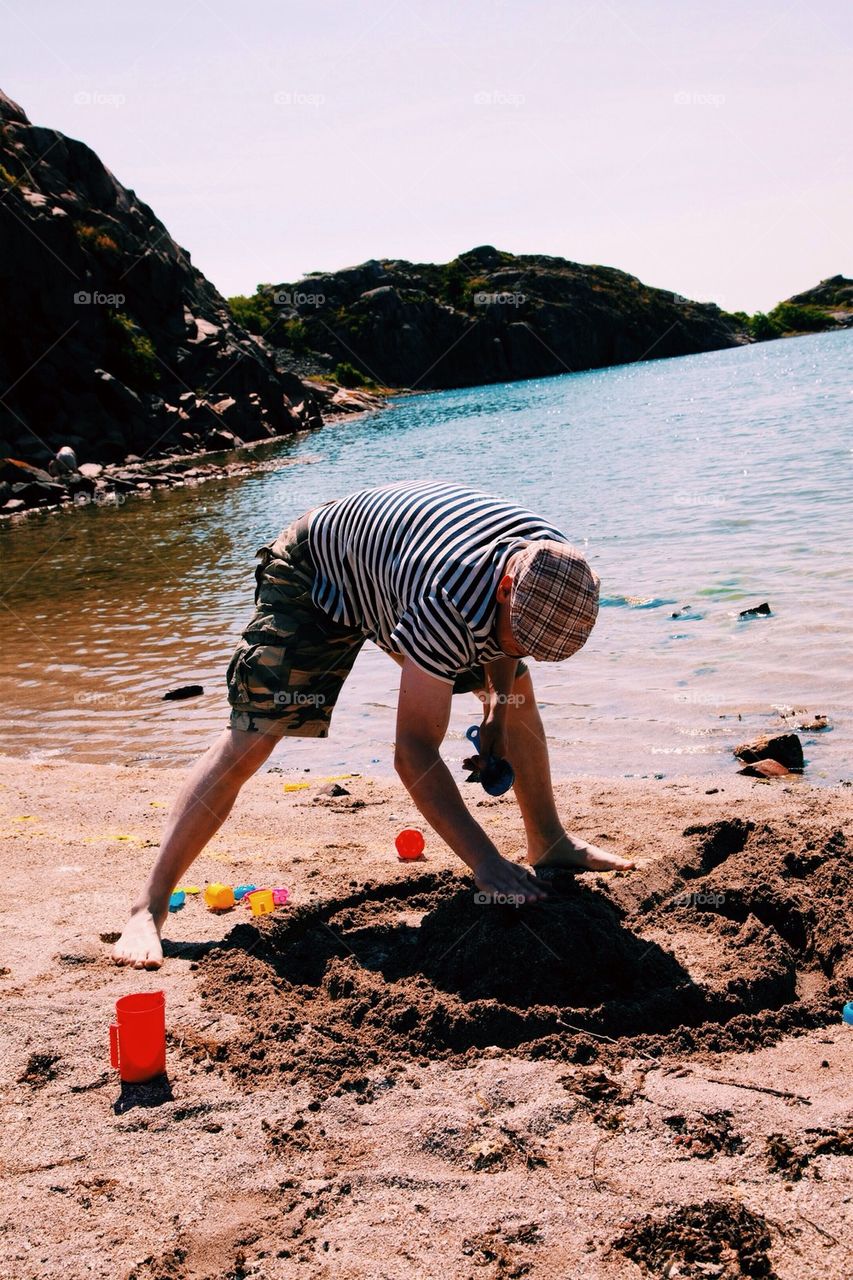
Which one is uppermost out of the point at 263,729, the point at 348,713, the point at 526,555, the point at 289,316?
the point at 289,316

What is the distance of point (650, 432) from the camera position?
30406 millimetres

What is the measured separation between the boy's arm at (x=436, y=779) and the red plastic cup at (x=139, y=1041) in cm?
91

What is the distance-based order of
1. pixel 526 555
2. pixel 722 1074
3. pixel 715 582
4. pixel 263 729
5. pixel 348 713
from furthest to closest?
pixel 715 582 → pixel 348 713 → pixel 263 729 → pixel 526 555 → pixel 722 1074

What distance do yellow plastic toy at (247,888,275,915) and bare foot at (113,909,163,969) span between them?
0.40m

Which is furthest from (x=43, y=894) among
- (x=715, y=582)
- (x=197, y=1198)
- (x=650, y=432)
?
(x=650, y=432)

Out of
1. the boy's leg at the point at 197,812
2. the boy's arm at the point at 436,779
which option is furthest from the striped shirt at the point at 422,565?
the boy's leg at the point at 197,812

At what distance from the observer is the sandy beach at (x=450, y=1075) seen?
7.06 feet

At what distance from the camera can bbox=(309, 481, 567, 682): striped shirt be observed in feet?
9.59

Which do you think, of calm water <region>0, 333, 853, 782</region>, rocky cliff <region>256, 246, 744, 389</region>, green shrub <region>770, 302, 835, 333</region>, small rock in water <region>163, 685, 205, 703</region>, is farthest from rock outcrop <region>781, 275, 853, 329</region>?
small rock in water <region>163, 685, 205, 703</region>

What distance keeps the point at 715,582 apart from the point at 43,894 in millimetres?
7472

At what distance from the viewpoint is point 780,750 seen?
5.39 metres

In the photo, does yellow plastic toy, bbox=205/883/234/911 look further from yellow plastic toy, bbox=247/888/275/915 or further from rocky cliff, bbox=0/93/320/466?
rocky cliff, bbox=0/93/320/466

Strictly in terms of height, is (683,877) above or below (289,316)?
below

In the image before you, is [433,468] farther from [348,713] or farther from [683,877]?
[683,877]
